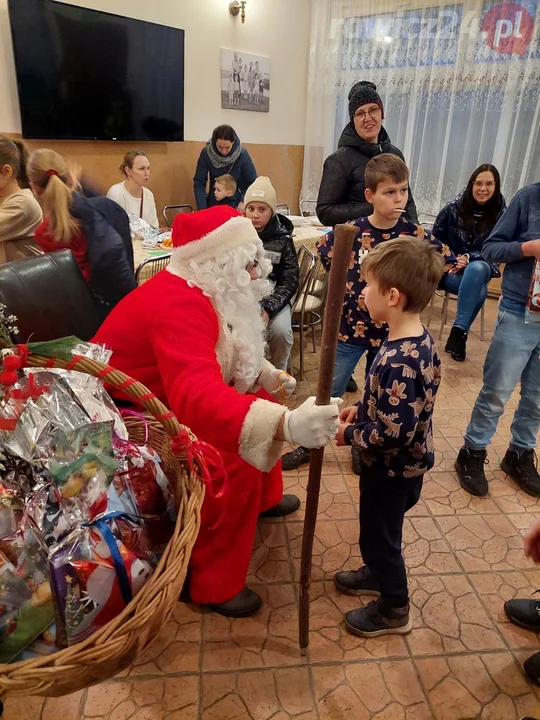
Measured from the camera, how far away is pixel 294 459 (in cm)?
231

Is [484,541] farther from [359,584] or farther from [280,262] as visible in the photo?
[280,262]

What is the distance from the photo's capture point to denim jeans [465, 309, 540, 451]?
1.96 m

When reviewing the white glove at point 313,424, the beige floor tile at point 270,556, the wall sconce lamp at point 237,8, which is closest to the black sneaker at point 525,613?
the beige floor tile at point 270,556

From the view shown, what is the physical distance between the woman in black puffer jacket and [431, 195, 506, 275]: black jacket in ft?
3.81

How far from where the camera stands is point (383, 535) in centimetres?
141

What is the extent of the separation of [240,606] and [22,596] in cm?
90

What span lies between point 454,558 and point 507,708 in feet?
1.71

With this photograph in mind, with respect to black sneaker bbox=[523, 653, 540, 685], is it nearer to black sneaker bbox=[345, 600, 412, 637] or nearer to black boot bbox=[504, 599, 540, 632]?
black boot bbox=[504, 599, 540, 632]

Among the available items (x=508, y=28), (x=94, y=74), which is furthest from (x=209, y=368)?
(x=508, y=28)

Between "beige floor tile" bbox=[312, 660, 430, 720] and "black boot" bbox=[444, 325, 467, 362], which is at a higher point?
"black boot" bbox=[444, 325, 467, 362]

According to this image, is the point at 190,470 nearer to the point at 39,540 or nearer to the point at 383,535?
the point at 39,540

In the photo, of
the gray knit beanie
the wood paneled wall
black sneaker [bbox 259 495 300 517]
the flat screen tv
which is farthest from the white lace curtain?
black sneaker [bbox 259 495 300 517]

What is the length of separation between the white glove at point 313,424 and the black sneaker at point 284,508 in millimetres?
899

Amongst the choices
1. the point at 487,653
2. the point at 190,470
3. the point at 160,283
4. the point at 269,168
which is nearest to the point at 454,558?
the point at 487,653
